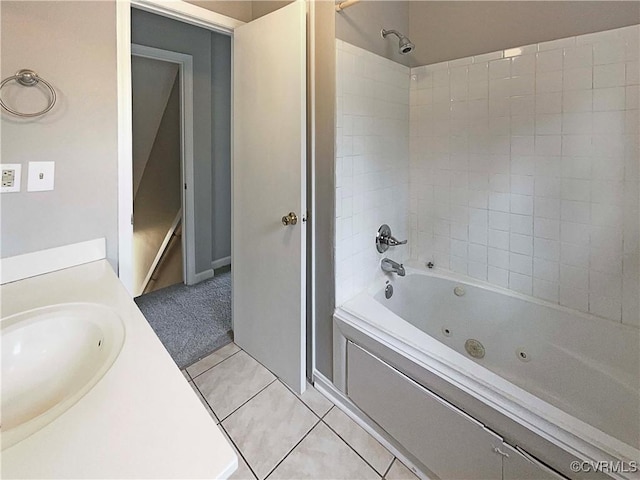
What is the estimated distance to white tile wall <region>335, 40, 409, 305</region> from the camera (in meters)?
1.68

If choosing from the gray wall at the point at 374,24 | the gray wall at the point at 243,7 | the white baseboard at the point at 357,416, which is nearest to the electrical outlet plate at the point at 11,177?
the gray wall at the point at 243,7

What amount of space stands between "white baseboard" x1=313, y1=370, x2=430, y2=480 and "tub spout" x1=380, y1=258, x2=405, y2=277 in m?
0.74

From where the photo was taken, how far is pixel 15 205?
4.06 ft

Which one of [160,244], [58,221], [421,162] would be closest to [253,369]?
[58,221]

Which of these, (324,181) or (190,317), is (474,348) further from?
(190,317)

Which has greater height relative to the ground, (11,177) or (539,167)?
(539,167)

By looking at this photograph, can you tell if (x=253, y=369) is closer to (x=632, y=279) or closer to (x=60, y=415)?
(x=60, y=415)

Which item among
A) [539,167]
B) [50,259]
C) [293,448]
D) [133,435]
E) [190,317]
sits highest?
[539,167]

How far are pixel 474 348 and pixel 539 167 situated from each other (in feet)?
3.49

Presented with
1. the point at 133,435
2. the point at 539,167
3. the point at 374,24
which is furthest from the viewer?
the point at 374,24

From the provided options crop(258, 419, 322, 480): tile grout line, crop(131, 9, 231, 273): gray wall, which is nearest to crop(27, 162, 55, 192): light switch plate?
crop(258, 419, 322, 480): tile grout line

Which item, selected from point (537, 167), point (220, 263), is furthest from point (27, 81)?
point (220, 263)

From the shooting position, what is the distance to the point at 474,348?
76.7 inches

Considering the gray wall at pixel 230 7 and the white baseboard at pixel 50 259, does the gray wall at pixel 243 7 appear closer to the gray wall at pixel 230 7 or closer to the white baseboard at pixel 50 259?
the gray wall at pixel 230 7
